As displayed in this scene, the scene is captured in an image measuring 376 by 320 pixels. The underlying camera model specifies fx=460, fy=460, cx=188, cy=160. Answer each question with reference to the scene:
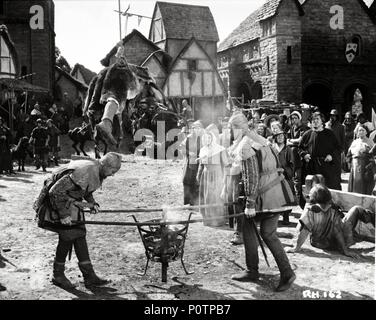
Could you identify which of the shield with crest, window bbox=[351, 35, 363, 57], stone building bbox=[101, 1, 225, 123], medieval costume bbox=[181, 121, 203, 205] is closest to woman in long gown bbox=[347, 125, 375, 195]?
medieval costume bbox=[181, 121, 203, 205]

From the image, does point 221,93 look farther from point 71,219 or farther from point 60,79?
point 71,219

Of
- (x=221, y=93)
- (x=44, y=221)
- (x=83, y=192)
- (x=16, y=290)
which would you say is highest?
(x=221, y=93)

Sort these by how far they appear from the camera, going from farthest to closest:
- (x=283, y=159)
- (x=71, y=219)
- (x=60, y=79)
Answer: (x=60, y=79)
(x=283, y=159)
(x=71, y=219)

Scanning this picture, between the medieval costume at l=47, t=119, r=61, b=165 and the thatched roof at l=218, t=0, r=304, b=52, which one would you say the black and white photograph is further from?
the thatched roof at l=218, t=0, r=304, b=52

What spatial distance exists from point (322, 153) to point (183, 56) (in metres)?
21.7

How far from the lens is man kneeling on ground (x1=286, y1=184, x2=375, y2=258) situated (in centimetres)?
696

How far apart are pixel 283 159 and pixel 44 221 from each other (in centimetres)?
485

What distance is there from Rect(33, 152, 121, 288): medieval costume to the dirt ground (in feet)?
0.89

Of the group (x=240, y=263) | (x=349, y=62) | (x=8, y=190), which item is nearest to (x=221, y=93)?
(x=349, y=62)

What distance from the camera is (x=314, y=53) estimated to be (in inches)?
1115

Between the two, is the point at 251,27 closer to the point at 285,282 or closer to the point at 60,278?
the point at 285,282

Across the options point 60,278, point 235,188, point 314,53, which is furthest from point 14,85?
point 60,278

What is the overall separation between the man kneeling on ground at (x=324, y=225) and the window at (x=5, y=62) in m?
20.4
